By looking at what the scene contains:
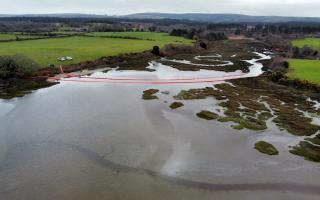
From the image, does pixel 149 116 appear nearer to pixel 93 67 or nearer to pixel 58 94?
pixel 58 94

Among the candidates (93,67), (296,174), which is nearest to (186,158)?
(296,174)

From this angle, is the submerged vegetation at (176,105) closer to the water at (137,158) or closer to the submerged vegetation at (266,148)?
the water at (137,158)

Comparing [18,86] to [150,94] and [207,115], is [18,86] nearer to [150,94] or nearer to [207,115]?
[150,94]

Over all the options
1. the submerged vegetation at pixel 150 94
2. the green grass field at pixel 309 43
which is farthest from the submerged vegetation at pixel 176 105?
the green grass field at pixel 309 43

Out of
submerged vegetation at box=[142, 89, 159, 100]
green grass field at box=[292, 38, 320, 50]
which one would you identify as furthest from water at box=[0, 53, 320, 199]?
green grass field at box=[292, 38, 320, 50]

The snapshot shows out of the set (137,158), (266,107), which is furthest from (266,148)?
(266,107)

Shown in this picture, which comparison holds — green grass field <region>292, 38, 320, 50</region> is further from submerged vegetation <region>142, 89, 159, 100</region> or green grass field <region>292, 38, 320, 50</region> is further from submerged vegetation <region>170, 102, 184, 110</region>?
submerged vegetation <region>170, 102, 184, 110</region>
